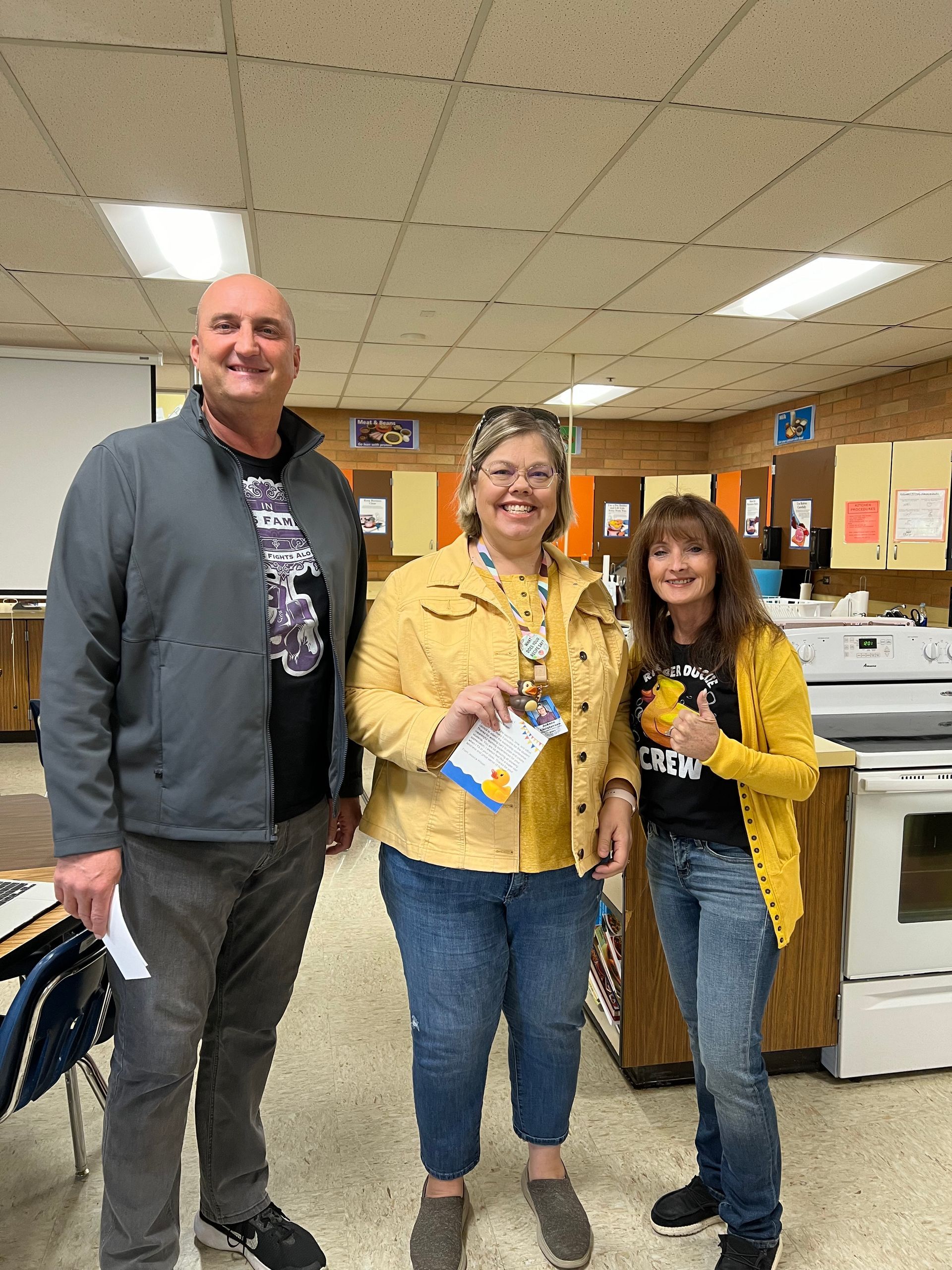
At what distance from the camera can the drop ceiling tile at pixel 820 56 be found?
2.15 m

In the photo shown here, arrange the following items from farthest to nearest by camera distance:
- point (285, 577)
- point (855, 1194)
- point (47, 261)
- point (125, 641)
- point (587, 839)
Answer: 1. point (47, 261)
2. point (855, 1194)
3. point (587, 839)
4. point (285, 577)
5. point (125, 641)

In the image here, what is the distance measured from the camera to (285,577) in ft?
4.70

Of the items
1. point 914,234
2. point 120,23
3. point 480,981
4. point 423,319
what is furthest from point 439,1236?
point 423,319

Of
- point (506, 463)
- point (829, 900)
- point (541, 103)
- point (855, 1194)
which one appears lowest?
point (855, 1194)

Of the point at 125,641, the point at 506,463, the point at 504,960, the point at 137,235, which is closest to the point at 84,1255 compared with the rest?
the point at 504,960

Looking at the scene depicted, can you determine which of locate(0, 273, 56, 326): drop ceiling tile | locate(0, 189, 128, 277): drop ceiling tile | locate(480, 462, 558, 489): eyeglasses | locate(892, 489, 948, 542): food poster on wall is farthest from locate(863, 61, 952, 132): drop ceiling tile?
locate(0, 273, 56, 326): drop ceiling tile

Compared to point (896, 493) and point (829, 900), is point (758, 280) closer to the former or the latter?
point (896, 493)

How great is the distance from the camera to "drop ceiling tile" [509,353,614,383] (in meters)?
6.01

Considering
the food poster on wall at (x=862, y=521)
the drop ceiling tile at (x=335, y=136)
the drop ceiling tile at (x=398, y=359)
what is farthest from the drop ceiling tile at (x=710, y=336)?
the drop ceiling tile at (x=335, y=136)

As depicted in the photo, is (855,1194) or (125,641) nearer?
(125,641)

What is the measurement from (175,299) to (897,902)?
4473 mm

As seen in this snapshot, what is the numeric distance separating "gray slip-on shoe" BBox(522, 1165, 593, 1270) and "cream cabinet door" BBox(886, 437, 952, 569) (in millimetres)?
4444

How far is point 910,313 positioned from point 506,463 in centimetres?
435

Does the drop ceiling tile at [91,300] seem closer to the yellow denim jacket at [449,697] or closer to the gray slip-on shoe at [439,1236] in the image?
the yellow denim jacket at [449,697]
